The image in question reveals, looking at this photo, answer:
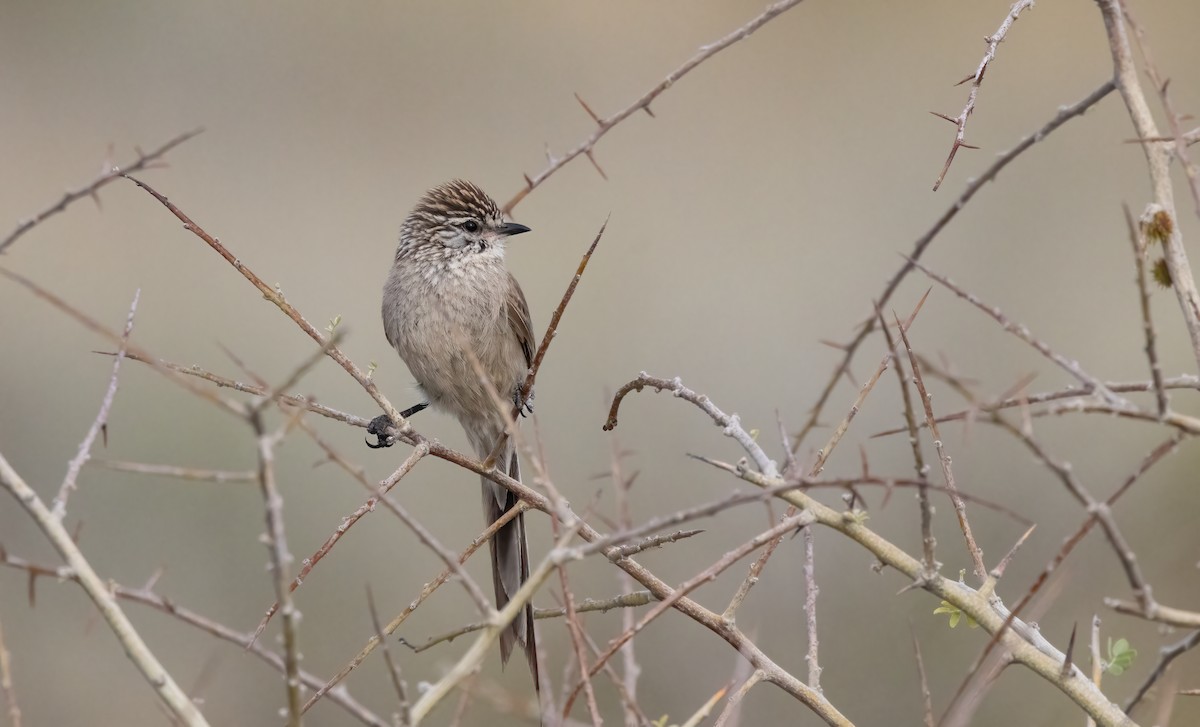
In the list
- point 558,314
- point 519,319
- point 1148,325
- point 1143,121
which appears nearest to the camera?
point 1148,325

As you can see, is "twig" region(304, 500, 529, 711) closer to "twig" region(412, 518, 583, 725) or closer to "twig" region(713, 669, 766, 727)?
"twig" region(412, 518, 583, 725)

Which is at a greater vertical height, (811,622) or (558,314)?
(558,314)

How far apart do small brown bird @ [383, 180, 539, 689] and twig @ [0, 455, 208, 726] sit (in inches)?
108

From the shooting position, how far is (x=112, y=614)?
1685 mm

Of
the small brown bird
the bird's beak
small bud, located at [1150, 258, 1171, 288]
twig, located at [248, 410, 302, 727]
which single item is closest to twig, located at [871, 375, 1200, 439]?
small bud, located at [1150, 258, 1171, 288]

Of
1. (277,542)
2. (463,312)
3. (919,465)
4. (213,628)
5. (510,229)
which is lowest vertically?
(213,628)

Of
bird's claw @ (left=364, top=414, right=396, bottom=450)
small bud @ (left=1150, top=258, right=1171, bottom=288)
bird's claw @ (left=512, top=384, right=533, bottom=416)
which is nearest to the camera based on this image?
small bud @ (left=1150, top=258, right=1171, bottom=288)

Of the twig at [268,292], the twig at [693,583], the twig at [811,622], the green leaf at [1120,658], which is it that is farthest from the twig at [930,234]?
the twig at [268,292]

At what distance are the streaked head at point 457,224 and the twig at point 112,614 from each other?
333 cm

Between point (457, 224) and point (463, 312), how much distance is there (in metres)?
0.49

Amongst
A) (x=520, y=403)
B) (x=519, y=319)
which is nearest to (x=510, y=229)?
(x=519, y=319)

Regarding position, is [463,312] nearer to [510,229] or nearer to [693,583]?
[510,229]

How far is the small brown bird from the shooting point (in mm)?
4758

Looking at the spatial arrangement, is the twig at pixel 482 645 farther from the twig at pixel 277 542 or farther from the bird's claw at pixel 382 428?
the bird's claw at pixel 382 428
